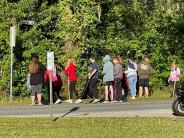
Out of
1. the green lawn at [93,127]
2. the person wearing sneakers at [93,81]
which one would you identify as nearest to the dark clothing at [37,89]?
the person wearing sneakers at [93,81]

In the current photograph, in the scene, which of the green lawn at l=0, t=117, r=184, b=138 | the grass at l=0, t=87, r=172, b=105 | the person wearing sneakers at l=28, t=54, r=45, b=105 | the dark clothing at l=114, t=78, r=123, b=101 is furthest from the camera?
the grass at l=0, t=87, r=172, b=105

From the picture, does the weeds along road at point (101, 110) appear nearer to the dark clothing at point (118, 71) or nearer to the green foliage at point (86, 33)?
the dark clothing at point (118, 71)

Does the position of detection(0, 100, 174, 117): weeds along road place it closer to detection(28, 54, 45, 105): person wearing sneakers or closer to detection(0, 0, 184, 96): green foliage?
detection(28, 54, 45, 105): person wearing sneakers

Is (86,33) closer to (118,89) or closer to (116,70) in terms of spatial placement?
(116,70)

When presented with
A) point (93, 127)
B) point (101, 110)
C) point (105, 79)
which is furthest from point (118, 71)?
point (93, 127)

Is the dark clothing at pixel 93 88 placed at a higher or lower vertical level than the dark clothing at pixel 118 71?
lower

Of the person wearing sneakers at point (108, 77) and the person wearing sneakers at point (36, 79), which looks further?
the person wearing sneakers at point (108, 77)

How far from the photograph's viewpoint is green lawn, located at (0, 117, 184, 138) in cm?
1351

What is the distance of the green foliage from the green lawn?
12.3m

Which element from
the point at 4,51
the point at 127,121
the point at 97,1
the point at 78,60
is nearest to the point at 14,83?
the point at 4,51

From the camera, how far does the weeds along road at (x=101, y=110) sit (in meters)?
18.0

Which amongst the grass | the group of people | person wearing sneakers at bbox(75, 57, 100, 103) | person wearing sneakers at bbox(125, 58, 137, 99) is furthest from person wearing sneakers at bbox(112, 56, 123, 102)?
person wearing sneakers at bbox(125, 58, 137, 99)

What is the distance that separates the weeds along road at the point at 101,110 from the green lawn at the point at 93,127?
53.7 inches

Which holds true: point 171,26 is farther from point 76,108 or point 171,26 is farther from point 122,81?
point 76,108
